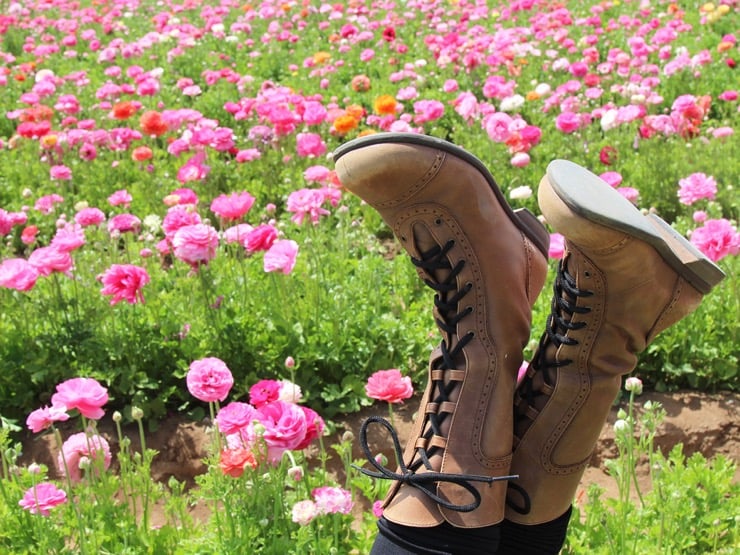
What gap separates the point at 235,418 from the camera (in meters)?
1.84

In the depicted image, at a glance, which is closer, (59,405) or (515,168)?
(59,405)

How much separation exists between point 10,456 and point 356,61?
4716mm

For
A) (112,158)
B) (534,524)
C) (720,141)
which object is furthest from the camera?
(112,158)

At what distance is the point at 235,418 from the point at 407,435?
0.98 m

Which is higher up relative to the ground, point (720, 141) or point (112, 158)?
point (720, 141)

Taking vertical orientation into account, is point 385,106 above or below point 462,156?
below

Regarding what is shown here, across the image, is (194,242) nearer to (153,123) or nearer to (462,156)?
(462,156)

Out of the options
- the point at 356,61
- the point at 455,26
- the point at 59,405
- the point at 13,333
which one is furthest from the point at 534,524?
the point at 455,26

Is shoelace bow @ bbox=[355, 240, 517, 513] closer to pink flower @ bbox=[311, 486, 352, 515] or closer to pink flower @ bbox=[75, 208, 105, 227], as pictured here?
pink flower @ bbox=[311, 486, 352, 515]

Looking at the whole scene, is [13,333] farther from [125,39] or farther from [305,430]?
[125,39]

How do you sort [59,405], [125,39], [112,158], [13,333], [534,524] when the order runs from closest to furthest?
[534,524] < [59,405] < [13,333] < [112,158] < [125,39]

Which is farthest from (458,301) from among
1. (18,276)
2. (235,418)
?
(18,276)

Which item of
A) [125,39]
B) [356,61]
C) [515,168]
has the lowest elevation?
[125,39]

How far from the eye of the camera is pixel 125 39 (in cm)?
777
